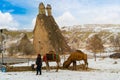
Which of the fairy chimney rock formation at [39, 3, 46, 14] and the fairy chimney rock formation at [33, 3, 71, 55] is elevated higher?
the fairy chimney rock formation at [39, 3, 46, 14]

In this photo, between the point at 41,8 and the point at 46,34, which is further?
the point at 46,34

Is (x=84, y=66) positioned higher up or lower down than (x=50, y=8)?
lower down

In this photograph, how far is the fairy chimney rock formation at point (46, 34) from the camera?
83188 millimetres

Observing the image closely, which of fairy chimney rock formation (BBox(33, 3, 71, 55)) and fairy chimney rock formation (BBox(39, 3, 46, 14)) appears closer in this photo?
fairy chimney rock formation (BBox(39, 3, 46, 14))

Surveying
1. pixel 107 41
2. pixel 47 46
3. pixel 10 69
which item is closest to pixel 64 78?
pixel 10 69

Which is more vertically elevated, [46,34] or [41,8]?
[41,8]

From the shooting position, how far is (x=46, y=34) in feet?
280

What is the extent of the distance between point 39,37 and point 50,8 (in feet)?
25.4

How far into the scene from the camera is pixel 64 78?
1063 inches

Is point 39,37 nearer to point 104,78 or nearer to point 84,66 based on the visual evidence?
point 84,66

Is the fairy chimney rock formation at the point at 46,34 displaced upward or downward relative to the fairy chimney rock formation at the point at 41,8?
downward

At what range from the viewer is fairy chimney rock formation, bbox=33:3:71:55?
83188 millimetres

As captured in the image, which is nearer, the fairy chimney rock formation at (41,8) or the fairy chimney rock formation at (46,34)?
the fairy chimney rock formation at (41,8)

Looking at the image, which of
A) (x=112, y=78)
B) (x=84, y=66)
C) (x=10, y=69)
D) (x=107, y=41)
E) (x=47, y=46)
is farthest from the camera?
(x=107, y=41)
